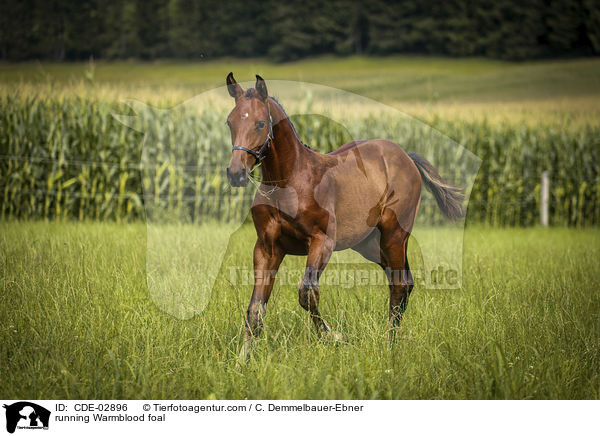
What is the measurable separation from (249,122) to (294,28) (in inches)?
255

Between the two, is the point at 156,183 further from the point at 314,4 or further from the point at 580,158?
the point at 580,158

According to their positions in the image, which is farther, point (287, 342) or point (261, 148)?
point (287, 342)

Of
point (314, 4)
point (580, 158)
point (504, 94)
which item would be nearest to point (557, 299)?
point (314, 4)

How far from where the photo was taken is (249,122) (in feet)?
9.53

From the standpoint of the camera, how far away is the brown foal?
2.95 meters

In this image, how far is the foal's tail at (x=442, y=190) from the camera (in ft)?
14.7

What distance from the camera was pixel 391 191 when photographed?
405 centimetres

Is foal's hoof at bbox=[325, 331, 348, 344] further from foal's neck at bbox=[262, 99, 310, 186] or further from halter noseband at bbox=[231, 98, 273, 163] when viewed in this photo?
halter noseband at bbox=[231, 98, 273, 163]

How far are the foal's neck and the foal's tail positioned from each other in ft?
A: 5.17

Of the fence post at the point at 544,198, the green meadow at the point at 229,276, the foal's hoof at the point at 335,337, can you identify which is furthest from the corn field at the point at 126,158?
the foal's hoof at the point at 335,337

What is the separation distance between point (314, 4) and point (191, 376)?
8015mm

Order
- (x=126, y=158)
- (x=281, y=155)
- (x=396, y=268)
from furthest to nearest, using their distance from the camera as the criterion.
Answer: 1. (x=126, y=158)
2. (x=396, y=268)
3. (x=281, y=155)
